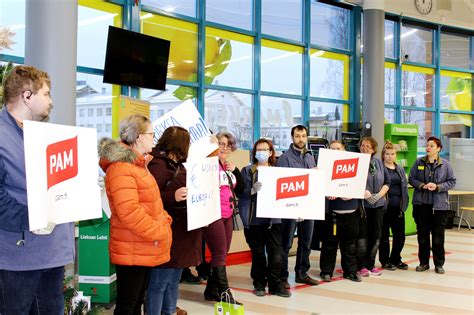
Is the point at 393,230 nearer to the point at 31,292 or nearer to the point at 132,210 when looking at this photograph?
the point at 132,210

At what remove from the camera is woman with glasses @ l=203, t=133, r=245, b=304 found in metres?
4.31

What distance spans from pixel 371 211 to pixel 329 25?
464cm

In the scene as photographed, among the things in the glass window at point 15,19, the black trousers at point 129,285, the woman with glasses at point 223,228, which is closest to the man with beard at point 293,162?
the woman with glasses at point 223,228

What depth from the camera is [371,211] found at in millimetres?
5898

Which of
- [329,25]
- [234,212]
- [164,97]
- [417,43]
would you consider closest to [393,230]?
[234,212]

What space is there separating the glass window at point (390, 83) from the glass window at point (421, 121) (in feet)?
1.41

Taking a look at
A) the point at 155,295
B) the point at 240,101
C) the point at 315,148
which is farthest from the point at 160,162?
the point at 240,101

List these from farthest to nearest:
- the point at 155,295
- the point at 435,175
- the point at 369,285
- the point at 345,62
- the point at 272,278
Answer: the point at 345,62, the point at 435,175, the point at 369,285, the point at 272,278, the point at 155,295

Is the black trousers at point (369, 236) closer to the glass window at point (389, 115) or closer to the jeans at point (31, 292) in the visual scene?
the jeans at point (31, 292)

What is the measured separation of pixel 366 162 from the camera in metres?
5.46

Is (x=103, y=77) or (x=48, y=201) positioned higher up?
(x=103, y=77)

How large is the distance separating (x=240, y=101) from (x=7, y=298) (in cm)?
634

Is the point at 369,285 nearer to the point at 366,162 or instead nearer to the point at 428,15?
the point at 366,162

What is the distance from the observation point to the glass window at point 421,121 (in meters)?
10.6
